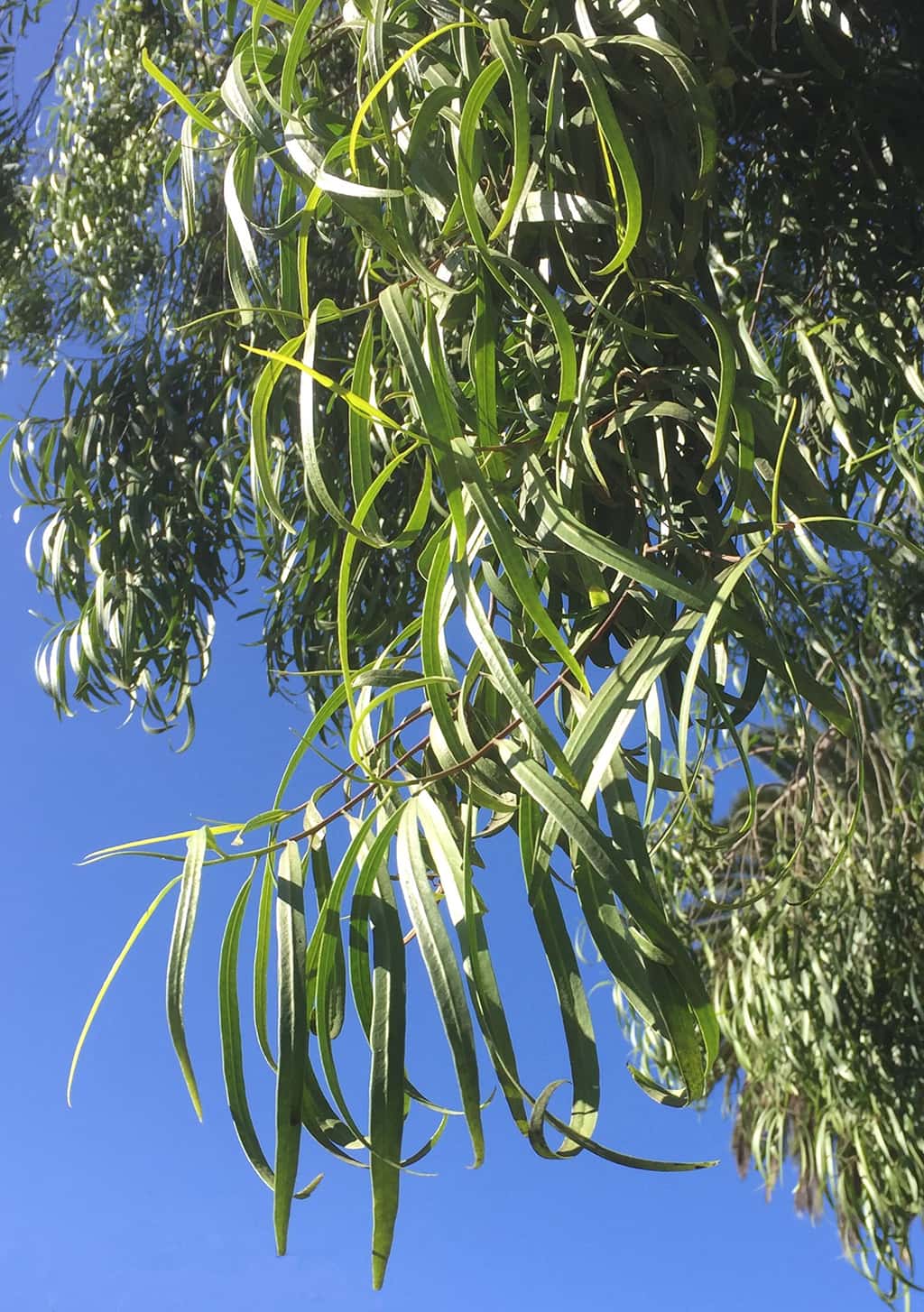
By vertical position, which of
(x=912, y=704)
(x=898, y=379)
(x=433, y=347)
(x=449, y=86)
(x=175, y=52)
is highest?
(x=175, y=52)

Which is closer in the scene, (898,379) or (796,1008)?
(898,379)

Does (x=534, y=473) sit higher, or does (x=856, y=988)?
(x=856, y=988)

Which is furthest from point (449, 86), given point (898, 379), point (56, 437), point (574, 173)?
point (56, 437)

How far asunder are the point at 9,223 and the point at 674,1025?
5.33ft

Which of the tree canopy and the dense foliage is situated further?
the dense foliage

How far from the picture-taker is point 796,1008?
1986 mm

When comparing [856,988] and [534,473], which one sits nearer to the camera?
[534,473]

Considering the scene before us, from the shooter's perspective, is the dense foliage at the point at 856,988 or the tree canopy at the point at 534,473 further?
the dense foliage at the point at 856,988

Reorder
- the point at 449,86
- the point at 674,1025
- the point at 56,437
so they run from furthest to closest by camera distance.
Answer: the point at 56,437 → the point at 449,86 → the point at 674,1025

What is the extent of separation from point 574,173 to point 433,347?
176 mm

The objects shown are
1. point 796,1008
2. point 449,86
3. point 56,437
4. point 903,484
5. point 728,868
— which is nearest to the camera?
point 449,86

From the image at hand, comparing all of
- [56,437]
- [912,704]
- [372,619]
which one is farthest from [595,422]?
[912,704]

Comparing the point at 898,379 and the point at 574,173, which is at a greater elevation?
the point at 898,379

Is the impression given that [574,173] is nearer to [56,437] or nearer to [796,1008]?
[56,437]
